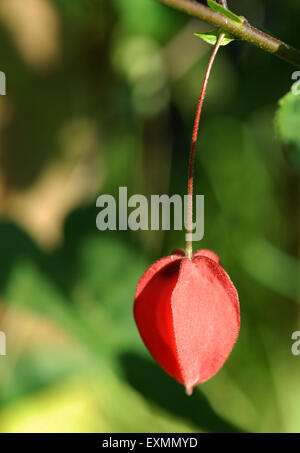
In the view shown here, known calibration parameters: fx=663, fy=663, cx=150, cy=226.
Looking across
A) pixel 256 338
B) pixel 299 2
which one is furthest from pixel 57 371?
pixel 299 2

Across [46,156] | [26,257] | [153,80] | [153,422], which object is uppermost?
[153,80]

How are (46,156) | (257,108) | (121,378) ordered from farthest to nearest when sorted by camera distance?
(46,156), (257,108), (121,378)

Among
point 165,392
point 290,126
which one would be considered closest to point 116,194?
point 165,392

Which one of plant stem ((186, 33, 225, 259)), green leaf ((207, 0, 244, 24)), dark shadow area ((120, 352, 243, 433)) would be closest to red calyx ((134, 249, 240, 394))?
plant stem ((186, 33, 225, 259))

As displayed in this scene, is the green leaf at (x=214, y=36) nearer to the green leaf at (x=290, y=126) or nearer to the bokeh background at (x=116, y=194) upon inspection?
the green leaf at (x=290, y=126)

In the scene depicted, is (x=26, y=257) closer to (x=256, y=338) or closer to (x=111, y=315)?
(x=111, y=315)

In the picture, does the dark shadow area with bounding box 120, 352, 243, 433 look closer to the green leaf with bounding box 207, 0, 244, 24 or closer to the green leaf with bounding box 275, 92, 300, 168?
the green leaf with bounding box 275, 92, 300, 168

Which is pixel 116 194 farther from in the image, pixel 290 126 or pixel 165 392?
pixel 290 126
